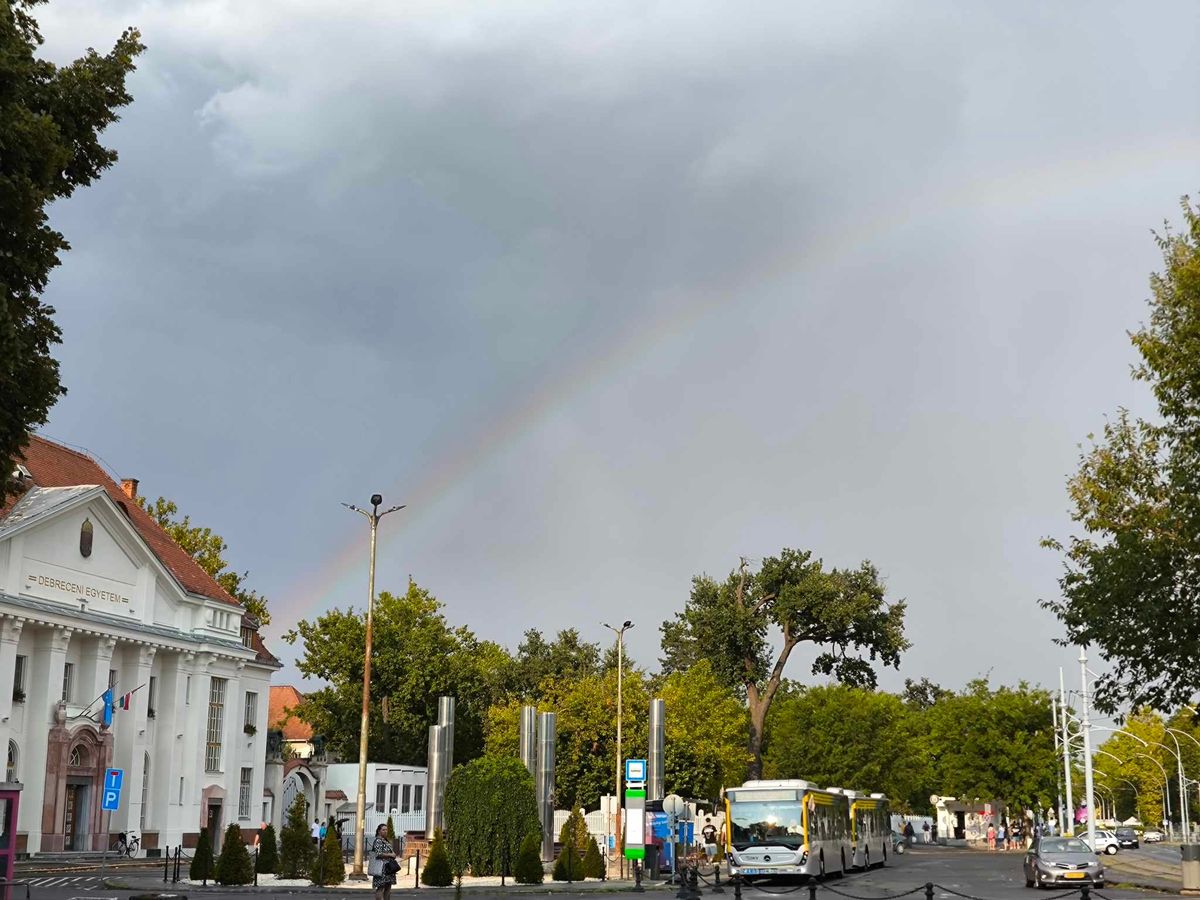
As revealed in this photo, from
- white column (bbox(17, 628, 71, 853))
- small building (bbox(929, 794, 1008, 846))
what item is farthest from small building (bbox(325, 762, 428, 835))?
small building (bbox(929, 794, 1008, 846))

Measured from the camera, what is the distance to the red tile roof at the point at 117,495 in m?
61.5

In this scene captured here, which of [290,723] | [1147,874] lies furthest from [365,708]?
[290,723]

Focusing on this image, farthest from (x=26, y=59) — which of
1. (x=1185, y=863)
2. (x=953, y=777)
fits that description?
(x=953, y=777)

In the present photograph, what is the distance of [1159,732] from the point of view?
131375 mm

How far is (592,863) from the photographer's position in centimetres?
4306

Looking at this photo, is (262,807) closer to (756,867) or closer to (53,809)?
(53,809)

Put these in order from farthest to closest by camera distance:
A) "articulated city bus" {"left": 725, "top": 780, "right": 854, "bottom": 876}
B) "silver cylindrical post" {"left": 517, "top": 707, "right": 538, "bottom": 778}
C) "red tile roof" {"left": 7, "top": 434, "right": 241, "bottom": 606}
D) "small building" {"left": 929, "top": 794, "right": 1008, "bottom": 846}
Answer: "small building" {"left": 929, "top": 794, "right": 1008, "bottom": 846} → "red tile roof" {"left": 7, "top": 434, "right": 241, "bottom": 606} → "silver cylindrical post" {"left": 517, "top": 707, "right": 538, "bottom": 778} → "articulated city bus" {"left": 725, "top": 780, "right": 854, "bottom": 876}

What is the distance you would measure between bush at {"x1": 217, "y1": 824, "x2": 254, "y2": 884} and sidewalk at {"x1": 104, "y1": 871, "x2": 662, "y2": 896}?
0.20 meters

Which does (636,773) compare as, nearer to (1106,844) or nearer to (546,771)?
(546,771)

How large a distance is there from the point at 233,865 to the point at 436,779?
15.3 meters

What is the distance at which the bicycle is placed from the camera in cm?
5548

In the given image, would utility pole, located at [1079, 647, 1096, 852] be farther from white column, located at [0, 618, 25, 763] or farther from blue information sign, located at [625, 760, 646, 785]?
white column, located at [0, 618, 25, 763]

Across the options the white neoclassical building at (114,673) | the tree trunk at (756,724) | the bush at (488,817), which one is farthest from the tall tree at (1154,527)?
the tree trunk at (756,724)

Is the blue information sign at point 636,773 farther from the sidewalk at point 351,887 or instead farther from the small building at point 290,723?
the small building at point 290,723
